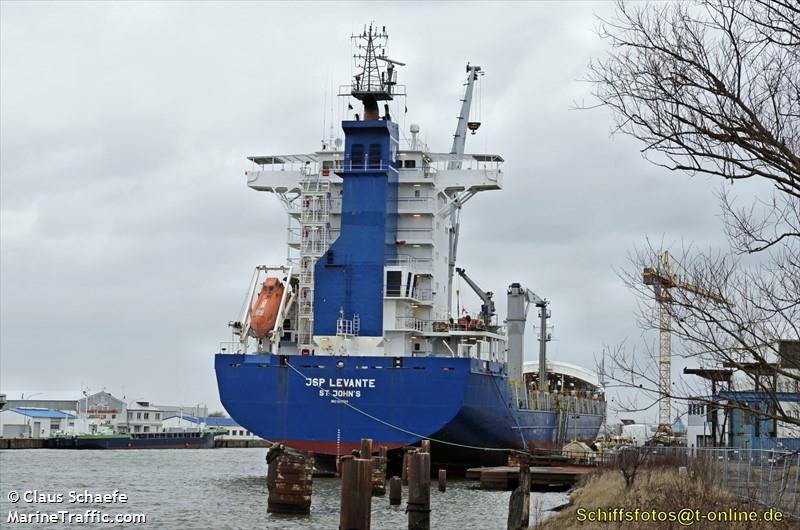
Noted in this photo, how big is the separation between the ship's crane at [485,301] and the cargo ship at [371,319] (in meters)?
0.35

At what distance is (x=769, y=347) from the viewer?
9.55m

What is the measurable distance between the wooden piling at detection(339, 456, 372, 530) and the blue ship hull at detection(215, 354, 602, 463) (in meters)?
15.6

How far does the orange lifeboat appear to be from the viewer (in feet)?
115

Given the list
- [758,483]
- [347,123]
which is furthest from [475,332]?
[758,483]

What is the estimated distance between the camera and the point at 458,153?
1668 inches

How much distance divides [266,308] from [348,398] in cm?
476

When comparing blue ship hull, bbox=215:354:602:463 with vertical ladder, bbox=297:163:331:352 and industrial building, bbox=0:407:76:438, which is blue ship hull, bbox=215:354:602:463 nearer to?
vertical ladder, bbox=297:163:331:352

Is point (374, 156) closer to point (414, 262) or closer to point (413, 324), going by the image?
point (414, 262)

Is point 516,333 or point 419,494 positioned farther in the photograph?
point 516,333

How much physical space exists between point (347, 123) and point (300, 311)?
616 centimetres

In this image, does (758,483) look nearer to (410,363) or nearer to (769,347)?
(769,347)

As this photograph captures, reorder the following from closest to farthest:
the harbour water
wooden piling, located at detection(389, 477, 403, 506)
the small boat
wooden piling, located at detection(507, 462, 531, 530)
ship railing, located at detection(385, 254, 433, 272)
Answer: wooden piling, located at detection(507, 462, 531, 530)
the harbour water
wooden piling, located at detection(389, 477, 403, 506)
ship railing, located at detection(385, 254, 433, 272)
the small boat

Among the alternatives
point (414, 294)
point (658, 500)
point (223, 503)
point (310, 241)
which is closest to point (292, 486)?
point (223, 503)

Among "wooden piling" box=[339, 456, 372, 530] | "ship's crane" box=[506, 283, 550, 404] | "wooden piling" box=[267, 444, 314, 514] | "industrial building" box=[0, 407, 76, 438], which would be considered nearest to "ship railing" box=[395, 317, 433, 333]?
"ship's crane" box=[506, 283, 550, 404]
